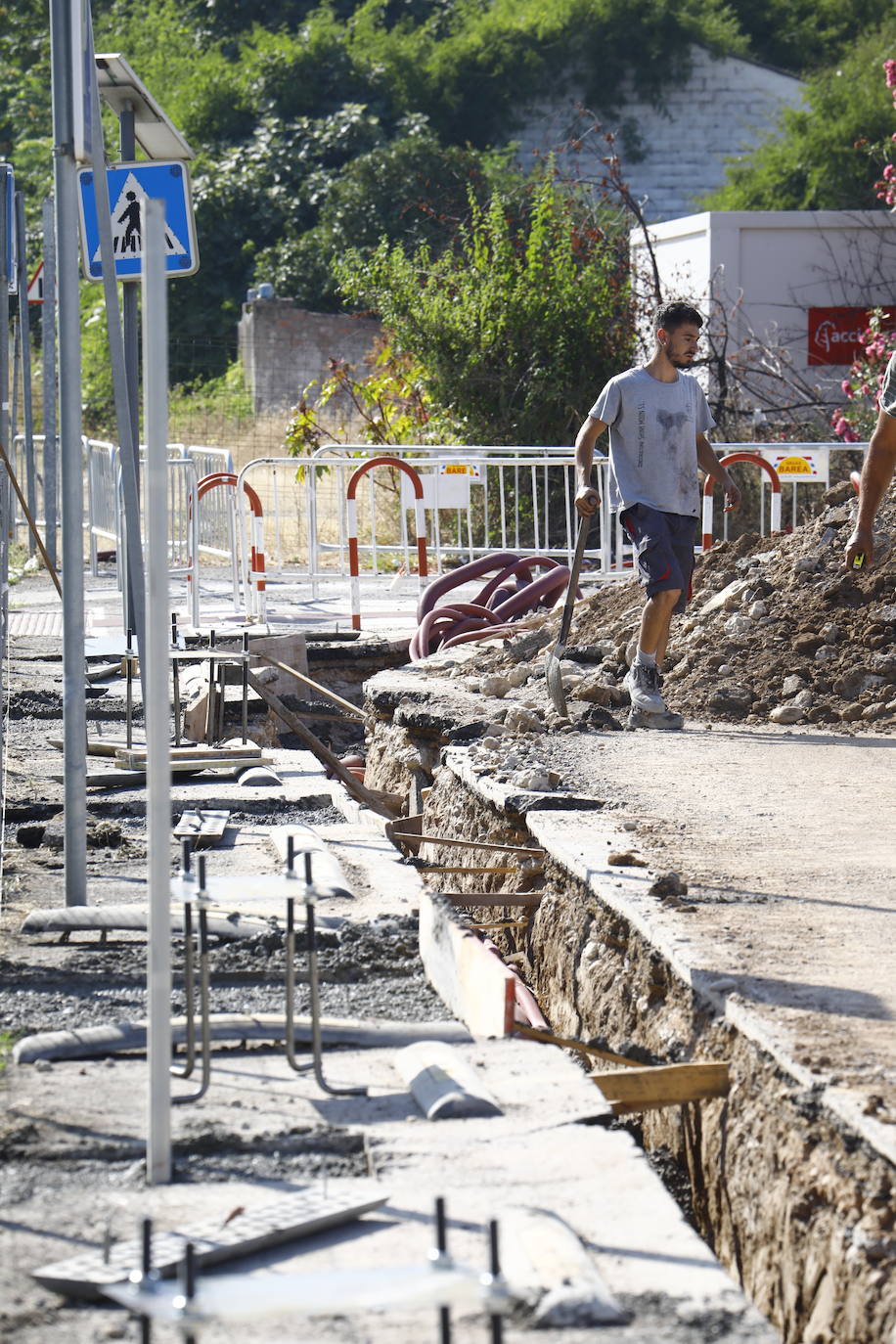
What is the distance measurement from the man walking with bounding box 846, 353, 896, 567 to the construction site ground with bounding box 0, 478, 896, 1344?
1.00 meters

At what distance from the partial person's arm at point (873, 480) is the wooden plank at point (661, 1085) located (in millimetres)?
2551

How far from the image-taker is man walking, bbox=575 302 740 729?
26.6 ft

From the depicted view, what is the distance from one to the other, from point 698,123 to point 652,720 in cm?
3448

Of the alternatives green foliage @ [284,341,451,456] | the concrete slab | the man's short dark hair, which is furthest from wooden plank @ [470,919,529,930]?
green foliage @ [284,341,451,456]

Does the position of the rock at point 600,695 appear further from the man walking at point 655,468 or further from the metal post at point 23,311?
the metal post at point 23,311

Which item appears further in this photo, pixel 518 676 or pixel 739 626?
pixel 518 676

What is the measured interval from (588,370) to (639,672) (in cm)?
1191

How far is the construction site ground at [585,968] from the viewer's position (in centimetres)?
287

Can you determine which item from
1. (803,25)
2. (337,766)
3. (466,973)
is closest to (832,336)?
(337,766)

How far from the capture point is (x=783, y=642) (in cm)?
937

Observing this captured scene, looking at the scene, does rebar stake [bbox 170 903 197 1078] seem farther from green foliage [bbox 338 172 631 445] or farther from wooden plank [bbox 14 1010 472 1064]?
green foliage [bbox 338 172 631 445]

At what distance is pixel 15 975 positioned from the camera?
426cm

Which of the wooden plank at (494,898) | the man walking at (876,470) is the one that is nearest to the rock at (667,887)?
the wooden plank at (494,898)

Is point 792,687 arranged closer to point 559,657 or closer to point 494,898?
point 559,657
